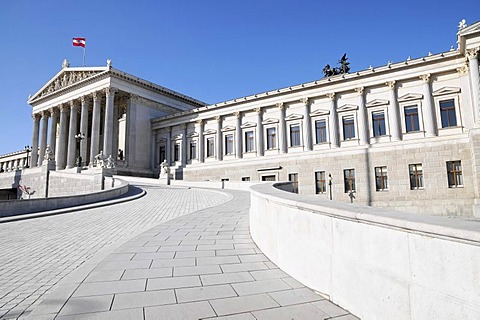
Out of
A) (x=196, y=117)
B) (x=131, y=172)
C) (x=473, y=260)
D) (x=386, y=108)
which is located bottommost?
(x=473, y=260)

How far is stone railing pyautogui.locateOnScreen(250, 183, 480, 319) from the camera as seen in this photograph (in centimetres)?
206

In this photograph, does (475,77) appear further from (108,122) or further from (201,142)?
(108,122)

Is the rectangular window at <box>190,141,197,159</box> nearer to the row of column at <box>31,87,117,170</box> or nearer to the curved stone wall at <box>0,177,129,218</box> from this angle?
the row of column at <box>31,87,117,170</box>

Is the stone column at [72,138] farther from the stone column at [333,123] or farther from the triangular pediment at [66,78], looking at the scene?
the stone column at [333,123]

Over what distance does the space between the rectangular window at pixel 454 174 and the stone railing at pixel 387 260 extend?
1008 inches

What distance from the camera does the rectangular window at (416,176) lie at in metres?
25.5

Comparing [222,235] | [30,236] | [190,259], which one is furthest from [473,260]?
[30,236]

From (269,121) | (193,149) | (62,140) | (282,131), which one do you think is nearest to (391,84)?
(282,131)

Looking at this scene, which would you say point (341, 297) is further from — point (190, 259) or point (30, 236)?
point (30, 236)

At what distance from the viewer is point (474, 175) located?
2256cm

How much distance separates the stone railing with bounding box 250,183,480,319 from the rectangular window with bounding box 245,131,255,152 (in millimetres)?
32161

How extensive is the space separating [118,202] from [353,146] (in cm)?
2236

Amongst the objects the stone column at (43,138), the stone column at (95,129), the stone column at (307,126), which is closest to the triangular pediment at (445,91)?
the stone column at (307,126)

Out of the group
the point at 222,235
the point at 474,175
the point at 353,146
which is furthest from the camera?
the point at 353,146
